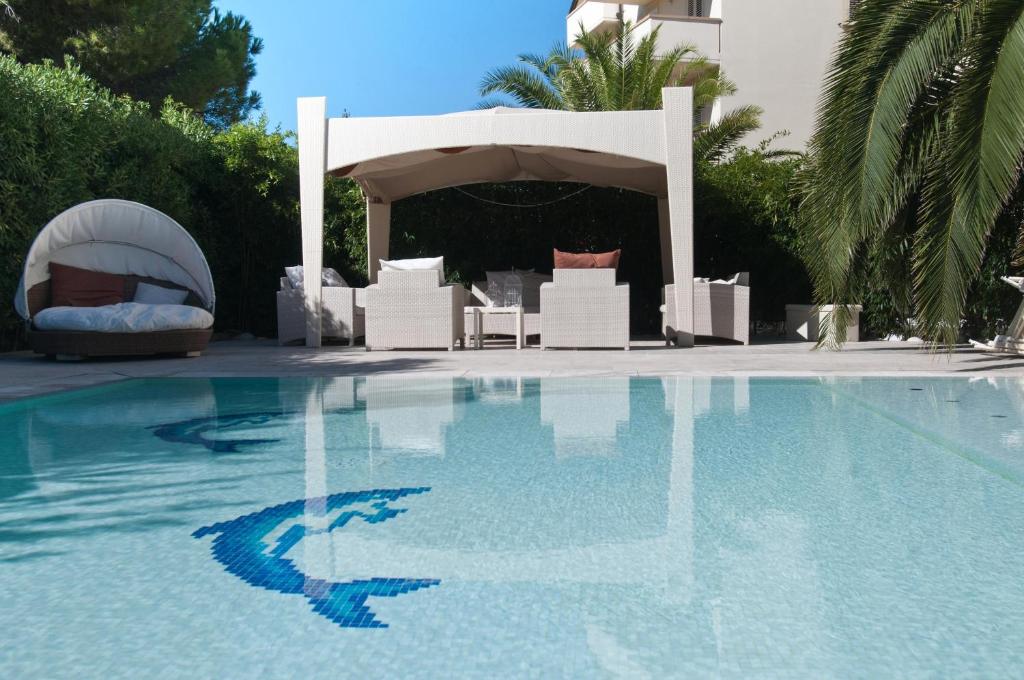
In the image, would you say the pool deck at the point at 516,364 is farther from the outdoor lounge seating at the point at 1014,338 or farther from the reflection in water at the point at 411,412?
the reflection in water at the point at 411,412

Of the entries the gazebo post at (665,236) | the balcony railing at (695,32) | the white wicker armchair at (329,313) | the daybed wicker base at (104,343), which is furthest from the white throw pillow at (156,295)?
the balcony railing at (695,32)

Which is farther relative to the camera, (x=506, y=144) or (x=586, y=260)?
(x=586, y=260)

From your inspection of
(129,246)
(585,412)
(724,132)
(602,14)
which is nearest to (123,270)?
(129,246)

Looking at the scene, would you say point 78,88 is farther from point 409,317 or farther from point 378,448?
point 378,448

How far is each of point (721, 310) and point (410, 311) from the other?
3946 mm

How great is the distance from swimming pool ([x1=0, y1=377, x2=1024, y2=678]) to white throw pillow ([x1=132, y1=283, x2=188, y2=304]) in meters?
5.37

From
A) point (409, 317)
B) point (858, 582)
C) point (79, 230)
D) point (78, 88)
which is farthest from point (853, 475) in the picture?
point (78, 88)

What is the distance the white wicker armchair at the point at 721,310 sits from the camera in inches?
433

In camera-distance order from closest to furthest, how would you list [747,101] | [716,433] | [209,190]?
1. [716,433]
2. [209,190]
3. [747,101]

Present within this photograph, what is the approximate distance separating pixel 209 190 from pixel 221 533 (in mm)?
11093

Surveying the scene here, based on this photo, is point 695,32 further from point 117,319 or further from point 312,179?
point 117,319

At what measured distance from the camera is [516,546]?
2840 millimetres

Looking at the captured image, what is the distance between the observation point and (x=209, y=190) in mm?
13133

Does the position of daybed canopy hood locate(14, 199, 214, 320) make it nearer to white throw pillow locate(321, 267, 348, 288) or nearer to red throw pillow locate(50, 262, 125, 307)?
red throw pillow locate(50, 262, 125, 307)
